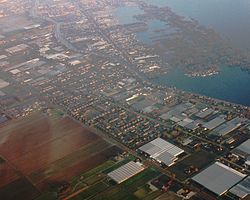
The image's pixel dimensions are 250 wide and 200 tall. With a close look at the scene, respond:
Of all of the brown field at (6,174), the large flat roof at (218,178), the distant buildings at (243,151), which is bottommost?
the brown field at (6,174)

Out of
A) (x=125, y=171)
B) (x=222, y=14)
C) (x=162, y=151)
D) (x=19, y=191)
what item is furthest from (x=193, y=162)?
(x=222, y=14)

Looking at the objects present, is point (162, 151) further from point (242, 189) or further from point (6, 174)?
point (6, 174)

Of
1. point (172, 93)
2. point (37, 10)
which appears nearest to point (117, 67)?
point (172, 93)

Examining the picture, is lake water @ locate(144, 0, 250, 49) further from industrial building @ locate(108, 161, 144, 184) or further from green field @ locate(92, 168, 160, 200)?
green field @ locate(92, 168, 160, 200)

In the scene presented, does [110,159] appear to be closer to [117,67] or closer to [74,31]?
[117,67]

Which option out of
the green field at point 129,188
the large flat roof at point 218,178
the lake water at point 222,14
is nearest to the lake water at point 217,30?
the lake water at point 222,14

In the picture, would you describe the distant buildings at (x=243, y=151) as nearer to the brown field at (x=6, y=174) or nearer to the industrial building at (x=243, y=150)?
the industrial building at (x=243, y=150)
